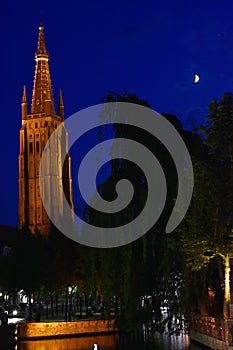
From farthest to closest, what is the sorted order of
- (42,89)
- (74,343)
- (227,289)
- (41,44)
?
(41,44)
(42,89)
(74,343)
(227,289)

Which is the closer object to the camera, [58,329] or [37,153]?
[58,329]

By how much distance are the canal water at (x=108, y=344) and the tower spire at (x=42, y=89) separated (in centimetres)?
9047

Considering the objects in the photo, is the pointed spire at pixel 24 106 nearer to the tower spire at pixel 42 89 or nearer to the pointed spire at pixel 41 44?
the tower spire at pixel 42 89

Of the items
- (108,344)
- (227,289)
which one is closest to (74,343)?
(108,344)

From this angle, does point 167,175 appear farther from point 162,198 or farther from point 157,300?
point 157,300

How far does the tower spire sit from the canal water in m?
90.5

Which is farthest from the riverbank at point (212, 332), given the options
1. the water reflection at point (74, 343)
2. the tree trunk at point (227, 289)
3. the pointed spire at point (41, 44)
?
the pointed spire at point (41, 44)

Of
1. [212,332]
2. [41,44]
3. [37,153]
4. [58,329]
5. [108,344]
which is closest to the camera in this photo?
[212,332]

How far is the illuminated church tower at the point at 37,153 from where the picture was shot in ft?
392

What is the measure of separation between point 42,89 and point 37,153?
1265 centimetres

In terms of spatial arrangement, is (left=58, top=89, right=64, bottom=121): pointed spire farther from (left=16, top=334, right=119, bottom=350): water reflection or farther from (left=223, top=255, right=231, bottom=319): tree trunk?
(left=223, top=255, right=231, bottom=319): tree trunk

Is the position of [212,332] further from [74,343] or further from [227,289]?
[74,343]

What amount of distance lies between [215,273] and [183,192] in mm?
6981

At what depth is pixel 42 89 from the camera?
124500 millimetres
